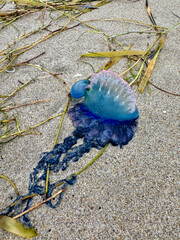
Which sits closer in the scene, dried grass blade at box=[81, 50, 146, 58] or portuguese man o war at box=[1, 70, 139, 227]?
portuguese man o war at box=[1, 70, 139, 227]

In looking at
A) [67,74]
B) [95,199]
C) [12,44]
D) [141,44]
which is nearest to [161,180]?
[95,199]

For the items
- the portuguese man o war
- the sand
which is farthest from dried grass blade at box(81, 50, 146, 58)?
the portuguese man o war

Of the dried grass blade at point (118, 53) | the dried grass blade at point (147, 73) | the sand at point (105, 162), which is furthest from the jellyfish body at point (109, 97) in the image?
Result: the dried grass blade at point (118, 53)

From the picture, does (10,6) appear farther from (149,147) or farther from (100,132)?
(149,147)

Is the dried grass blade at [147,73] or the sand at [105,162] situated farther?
the dried grass blade at [147,73]

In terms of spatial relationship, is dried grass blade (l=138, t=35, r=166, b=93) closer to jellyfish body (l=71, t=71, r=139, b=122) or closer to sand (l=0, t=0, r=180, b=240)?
sand (l=0, t=0, r=180, b=240)

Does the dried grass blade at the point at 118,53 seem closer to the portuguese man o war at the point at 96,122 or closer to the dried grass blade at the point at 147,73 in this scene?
the dried grass blade at the point at 147,73

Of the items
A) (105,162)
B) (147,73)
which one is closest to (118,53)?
(147,73)

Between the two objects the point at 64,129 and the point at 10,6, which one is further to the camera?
the point at 10,6
